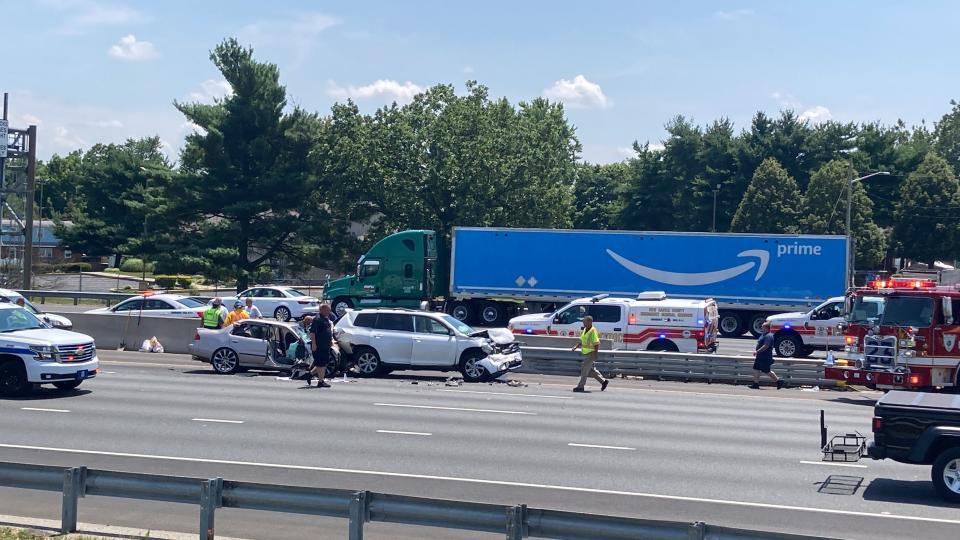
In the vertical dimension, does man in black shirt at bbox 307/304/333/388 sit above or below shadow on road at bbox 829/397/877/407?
above

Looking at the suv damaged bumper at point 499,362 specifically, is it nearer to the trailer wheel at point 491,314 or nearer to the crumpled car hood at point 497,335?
the crumpled car hood at point 497,335

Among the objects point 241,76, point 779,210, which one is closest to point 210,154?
point 241,76

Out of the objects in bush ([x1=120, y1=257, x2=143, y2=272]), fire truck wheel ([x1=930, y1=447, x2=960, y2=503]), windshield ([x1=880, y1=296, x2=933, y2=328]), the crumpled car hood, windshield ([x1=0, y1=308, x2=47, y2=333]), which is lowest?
fire truck wheel ([x1=930, y1=447, x2=960, y2=503])

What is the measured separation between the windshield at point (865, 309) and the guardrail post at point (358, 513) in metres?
16.0

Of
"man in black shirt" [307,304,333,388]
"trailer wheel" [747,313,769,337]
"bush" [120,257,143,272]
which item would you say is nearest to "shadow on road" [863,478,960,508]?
"man in black shirt" [307,304,333,388]

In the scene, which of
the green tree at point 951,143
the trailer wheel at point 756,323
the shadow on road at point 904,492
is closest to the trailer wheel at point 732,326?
the trailer wheel at point 756,323

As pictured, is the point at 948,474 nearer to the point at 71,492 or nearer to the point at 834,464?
the point at 834,464

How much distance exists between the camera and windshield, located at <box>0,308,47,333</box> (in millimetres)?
19500

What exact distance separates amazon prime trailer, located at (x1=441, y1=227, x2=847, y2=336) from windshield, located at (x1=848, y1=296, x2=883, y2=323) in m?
16.5

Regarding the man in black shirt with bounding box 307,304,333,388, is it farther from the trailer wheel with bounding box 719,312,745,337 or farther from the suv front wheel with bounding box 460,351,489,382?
the trailer wheel with bounding box 719,312,745,337

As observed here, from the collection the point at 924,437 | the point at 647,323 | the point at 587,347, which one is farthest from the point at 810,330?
the point at 924,437

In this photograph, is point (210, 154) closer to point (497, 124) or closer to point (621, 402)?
point (497, 124)

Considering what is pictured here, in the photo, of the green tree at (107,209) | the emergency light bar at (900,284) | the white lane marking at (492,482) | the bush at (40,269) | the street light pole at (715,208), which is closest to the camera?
the white lane marking at (492,482)

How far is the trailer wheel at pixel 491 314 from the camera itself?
42.5 meters
